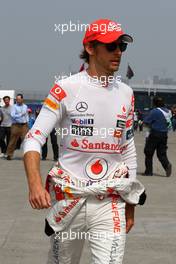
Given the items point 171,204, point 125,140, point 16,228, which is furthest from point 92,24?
point 171,204

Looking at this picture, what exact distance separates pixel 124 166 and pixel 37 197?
66 cm

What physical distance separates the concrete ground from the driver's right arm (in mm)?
2486

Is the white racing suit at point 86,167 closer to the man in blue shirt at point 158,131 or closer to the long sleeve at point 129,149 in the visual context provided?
the long sleeve at point 129,149

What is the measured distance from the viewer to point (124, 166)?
387 centimetres

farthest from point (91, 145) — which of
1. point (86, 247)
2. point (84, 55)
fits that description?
point (86, 247)

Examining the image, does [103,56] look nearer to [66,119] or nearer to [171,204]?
[66,119]

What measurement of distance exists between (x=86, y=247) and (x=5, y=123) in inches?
433

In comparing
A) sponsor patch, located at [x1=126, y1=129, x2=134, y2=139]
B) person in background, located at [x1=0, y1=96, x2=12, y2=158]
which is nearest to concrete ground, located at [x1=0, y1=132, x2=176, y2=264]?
sponsor patch, located at [x1=126, y1=129, x2=134, y2=139]

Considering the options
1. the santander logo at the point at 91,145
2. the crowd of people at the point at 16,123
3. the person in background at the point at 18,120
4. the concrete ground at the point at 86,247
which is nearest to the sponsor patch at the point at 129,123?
the santander logo at the point at 91,145

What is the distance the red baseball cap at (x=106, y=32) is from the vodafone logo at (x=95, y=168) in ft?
2.21

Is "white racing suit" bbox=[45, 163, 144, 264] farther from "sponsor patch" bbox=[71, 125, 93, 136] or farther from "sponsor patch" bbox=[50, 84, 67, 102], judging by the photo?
"sponsor patch" bbox=[50, 84, 67, 102]

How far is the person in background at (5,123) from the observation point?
17000 millimetres

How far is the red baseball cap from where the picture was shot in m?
3.74

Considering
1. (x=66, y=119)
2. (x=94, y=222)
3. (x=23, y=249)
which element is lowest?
(x=23, y=249)
